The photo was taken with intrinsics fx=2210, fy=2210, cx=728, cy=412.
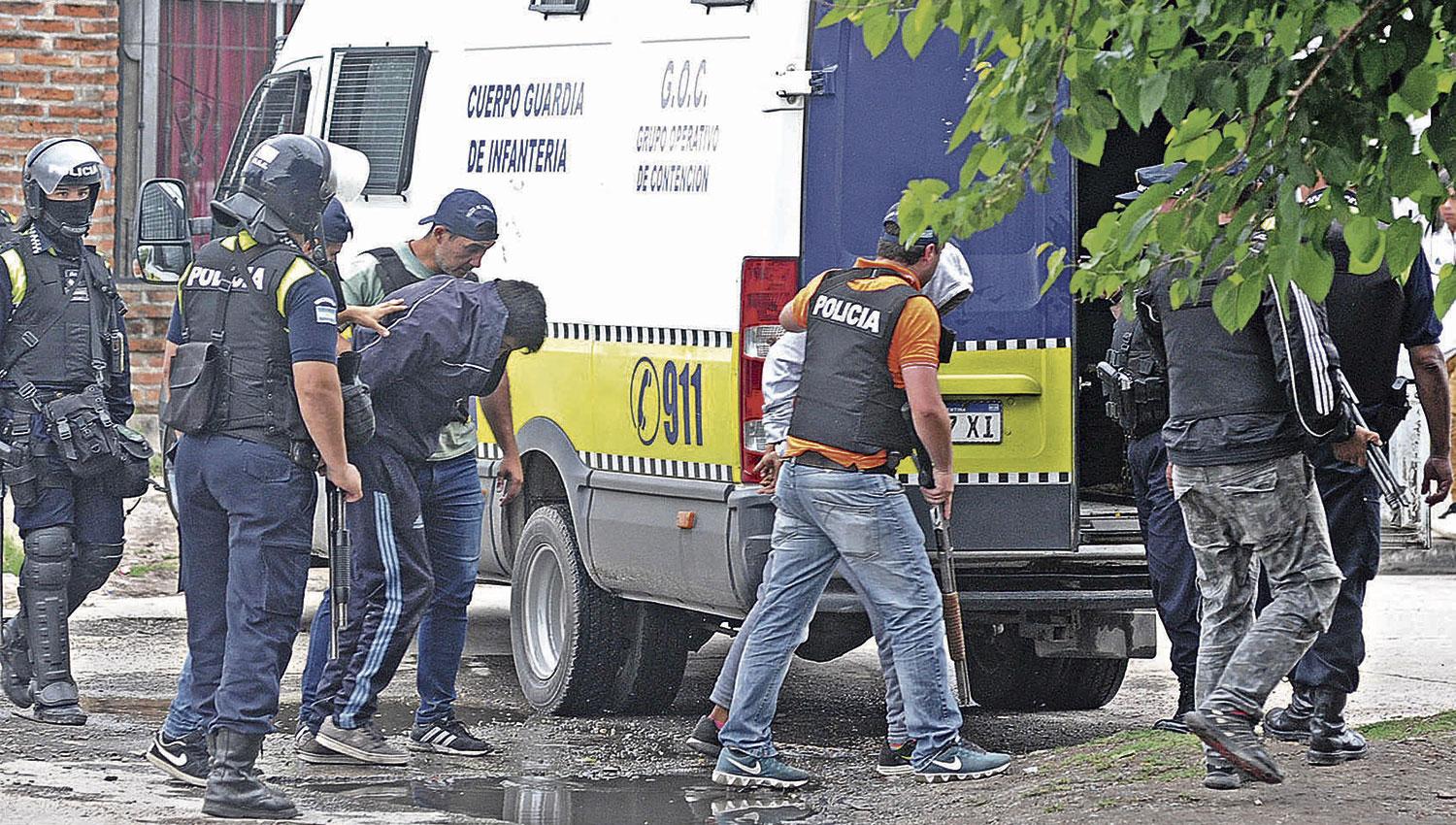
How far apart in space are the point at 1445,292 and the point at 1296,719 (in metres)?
2.69

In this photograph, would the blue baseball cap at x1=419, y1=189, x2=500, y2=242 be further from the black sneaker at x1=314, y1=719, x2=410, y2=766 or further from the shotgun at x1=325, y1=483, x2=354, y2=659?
the black sneaker at x1=314, y1=719, x2=410, y2=766

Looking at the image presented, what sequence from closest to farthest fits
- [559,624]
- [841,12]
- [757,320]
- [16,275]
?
1. [841,12]
2. [757,320]
3. [16,275]
4. [559,624]

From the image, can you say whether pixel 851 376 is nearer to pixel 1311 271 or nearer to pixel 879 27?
pixel 879 27

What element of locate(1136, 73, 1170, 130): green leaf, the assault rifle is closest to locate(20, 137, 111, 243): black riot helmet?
the assault rifle

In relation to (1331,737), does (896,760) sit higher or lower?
lower

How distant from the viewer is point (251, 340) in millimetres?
6117

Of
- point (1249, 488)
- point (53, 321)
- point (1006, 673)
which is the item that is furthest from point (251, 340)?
point (1006, 673)

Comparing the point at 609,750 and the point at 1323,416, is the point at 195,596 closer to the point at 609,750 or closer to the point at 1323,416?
the point at 609,750

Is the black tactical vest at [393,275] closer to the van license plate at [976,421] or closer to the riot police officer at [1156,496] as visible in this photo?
the van license plate at [976,421]

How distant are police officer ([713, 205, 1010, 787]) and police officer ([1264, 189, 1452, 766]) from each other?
1001 millimetres

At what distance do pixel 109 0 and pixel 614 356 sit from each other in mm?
6772

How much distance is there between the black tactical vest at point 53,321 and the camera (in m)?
7.56

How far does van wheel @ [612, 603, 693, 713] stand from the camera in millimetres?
7773

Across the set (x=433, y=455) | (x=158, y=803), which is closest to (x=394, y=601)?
(x=433, y=455)
